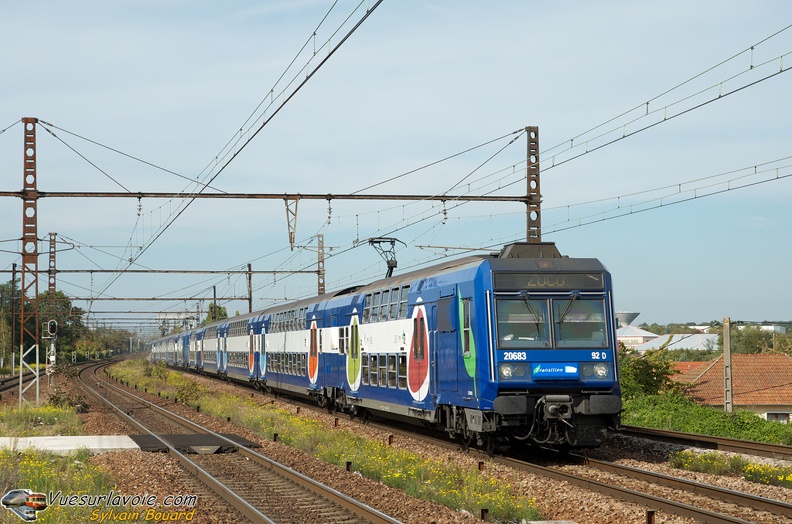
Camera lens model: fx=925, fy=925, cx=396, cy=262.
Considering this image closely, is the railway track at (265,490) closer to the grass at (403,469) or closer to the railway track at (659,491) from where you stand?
the grass at (403,469)

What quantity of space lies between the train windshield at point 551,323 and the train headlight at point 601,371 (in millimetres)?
360

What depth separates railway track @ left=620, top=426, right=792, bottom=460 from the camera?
→ 1684 centimetres

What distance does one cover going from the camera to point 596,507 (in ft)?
39.9

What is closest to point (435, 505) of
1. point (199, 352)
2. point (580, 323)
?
point (580, 323)

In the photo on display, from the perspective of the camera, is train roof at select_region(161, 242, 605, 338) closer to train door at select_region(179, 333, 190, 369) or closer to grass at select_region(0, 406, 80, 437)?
grass at select_region(0, 406, 80, 437)

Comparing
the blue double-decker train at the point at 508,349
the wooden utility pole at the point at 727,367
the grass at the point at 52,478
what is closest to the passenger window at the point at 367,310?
the blue double-decker train at the point at 508,349

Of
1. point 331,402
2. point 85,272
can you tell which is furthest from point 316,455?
point 85,272

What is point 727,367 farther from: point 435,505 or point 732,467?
point 435,505

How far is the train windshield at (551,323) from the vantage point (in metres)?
16.4

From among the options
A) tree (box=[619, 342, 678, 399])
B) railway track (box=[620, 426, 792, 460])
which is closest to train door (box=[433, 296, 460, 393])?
railway track (box=[620, 426, 792, 460])

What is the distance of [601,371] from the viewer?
54.3 ft

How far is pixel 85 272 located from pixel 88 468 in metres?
40.7

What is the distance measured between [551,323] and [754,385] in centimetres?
4074

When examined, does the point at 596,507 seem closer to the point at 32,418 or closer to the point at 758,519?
the point at 758,519
